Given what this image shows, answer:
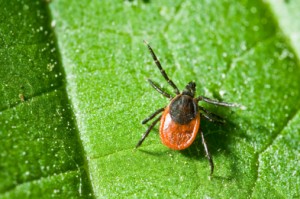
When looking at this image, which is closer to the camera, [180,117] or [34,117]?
[34,117]

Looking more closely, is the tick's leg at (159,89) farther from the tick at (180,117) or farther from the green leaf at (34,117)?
the green leaf at (34,117)

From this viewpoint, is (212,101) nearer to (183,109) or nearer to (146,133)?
(183,109)

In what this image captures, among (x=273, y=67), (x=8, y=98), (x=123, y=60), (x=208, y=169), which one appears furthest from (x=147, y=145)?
(x=273, y=67)

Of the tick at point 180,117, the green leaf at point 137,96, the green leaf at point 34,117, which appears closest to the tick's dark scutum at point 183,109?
the tick at point 180,117

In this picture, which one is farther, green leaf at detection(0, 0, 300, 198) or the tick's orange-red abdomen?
the tick's orange-red abdomen

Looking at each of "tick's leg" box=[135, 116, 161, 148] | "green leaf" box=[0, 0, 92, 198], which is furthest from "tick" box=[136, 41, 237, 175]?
"green leaf" box=[0, 0, 92, 198]

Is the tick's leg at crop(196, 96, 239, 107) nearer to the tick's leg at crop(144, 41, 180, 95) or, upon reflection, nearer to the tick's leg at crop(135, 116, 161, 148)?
the tick's leg at crop(144, 41, 180, 95)

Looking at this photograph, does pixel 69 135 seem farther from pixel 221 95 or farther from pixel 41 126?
pixel 221 95

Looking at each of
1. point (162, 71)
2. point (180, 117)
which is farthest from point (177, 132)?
point (162, 71)
